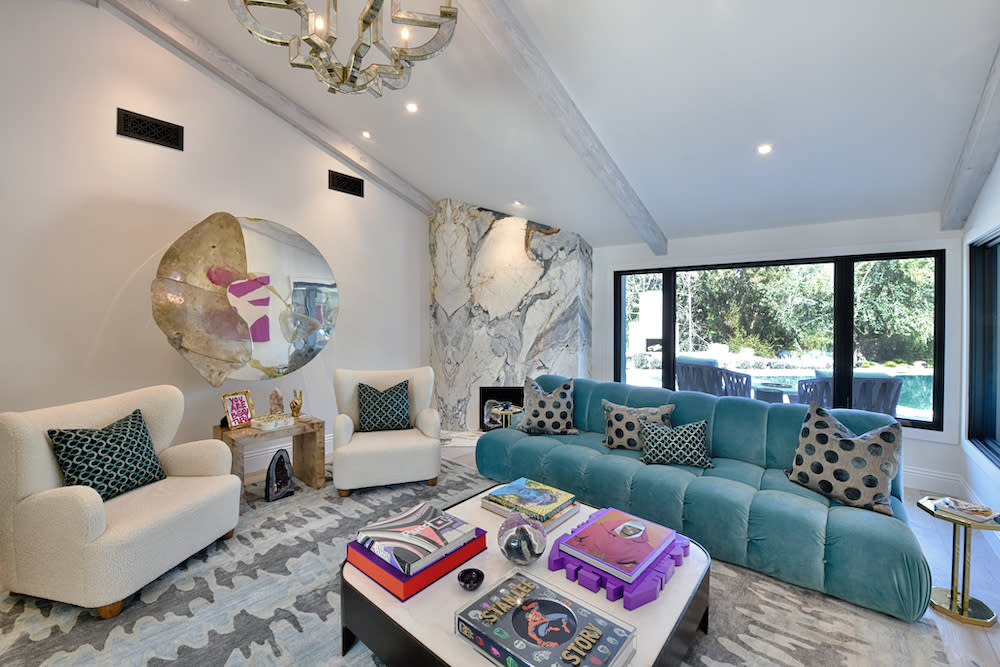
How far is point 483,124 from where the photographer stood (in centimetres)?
342

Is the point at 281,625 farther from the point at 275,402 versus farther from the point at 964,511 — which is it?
the point at 964,511

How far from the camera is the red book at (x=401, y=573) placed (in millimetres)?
1500

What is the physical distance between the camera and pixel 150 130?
3.22 m

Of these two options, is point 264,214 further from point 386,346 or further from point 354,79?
point 354,79

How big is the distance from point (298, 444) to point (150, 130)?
2682 mm

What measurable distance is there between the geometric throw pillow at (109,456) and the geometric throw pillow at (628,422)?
287 cm

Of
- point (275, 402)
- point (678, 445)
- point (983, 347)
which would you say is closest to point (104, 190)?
point (275, 402)

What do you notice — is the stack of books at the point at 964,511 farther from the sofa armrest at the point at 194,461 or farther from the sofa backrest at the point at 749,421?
the sofa armrest at the point at 194,461

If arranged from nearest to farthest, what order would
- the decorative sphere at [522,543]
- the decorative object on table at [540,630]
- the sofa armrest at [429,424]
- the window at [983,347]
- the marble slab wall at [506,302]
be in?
the decorative object on table at [540,630]
the decorative sphere at [522,543]
the window at [983,347]
the sofa armrest at [429,424]
the marble slab wall at [506,302]

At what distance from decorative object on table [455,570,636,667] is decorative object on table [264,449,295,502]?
2297 mm

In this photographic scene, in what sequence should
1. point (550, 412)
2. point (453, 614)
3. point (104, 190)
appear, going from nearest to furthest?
1. point (453, 614)
2. point (104, 190)
3. point (550, 412)

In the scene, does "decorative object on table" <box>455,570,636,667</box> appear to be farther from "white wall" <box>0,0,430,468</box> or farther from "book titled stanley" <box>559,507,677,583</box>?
"white wall" <box>0,0,430,468</box>

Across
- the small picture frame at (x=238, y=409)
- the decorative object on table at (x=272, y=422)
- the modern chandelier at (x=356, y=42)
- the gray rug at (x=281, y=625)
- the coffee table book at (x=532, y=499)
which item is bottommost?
the gray rug at (x=281, y=625)

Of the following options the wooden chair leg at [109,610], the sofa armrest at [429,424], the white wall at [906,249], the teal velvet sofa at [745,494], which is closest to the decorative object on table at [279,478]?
the sofa armrest at [429,424]
